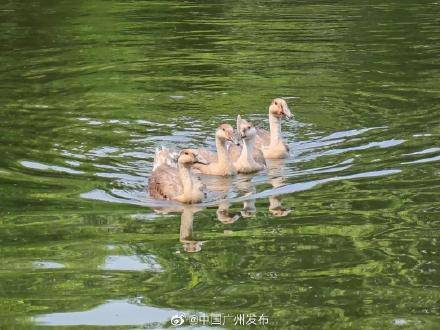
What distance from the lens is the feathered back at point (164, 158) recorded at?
1300 centimetres

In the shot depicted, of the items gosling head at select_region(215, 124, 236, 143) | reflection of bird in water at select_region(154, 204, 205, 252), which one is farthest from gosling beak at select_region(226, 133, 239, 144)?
reflection of bird in water at select_region(154, 204, 205, 252)

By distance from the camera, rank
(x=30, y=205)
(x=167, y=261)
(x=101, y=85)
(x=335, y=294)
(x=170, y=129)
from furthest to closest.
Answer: (x=101, y=85)
(x=170, y=129)
(x=30, y=205)
(x=167, y=261)
(x=335, y=294)

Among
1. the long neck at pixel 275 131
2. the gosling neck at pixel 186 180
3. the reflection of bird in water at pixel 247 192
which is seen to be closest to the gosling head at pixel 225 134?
the reflection of bird in water at pixel 247 192

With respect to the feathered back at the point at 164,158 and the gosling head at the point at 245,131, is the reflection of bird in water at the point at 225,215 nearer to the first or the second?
the feathered back at the point at 164,158

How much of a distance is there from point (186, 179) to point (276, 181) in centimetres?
127

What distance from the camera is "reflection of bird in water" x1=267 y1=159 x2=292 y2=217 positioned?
1113cm

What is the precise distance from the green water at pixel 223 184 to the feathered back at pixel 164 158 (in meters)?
0.23

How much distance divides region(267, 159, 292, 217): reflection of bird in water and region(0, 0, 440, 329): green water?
3cm

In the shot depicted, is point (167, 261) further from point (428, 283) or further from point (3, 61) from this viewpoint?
point (3, 61)

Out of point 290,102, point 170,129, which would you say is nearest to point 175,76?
point 290,102

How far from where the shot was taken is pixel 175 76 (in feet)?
64.3

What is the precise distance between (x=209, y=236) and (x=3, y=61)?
11581mm

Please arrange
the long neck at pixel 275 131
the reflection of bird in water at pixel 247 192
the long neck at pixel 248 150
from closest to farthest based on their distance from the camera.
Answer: the reflection of bird in water at pixel 247 192, the long neck at pixel 248 150, the long neck at pixel 275 131

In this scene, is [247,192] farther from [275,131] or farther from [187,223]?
[275,131]
